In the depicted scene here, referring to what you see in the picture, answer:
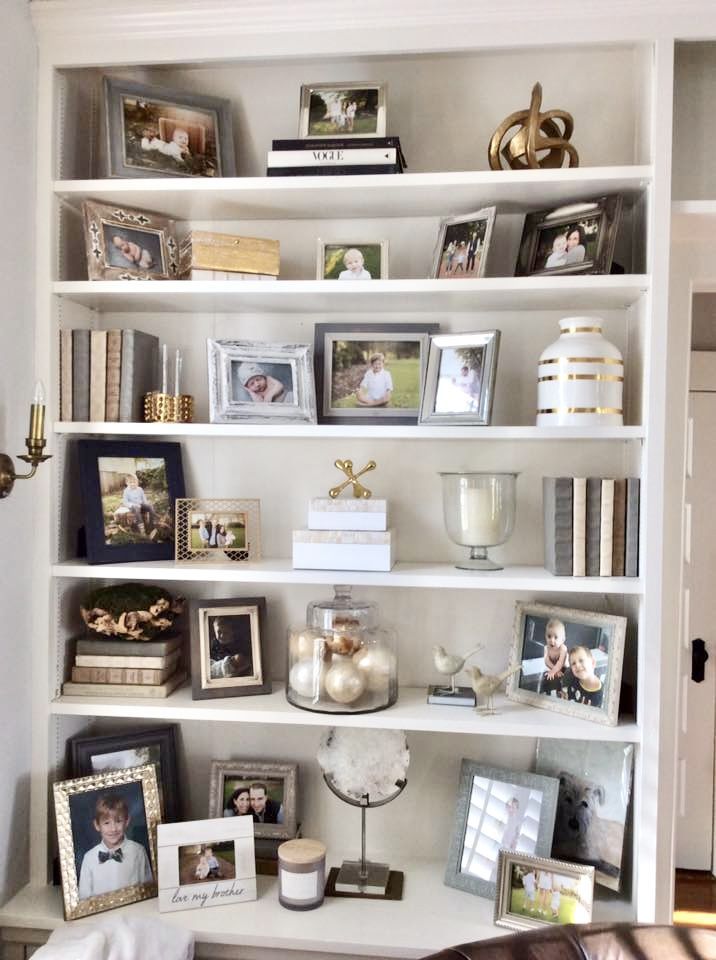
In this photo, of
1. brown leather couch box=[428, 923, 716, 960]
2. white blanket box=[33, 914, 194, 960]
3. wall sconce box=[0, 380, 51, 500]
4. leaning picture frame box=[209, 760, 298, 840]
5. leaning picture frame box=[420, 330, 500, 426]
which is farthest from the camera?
leaning picture frame box=[209, 760, 298, 840]

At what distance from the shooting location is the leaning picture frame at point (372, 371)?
79.0 inches

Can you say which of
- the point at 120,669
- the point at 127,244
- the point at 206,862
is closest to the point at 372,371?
the point at 127,244

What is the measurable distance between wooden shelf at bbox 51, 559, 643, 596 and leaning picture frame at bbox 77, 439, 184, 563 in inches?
1.6

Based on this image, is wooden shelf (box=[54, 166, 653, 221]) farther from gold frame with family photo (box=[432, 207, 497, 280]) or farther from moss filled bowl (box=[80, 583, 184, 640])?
moss filled bowl (box=[80, 583, 184, 640])

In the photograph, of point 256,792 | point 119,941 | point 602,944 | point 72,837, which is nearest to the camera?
point 602,944

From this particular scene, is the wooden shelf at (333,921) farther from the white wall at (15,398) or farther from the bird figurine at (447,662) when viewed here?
the bird figurine at (447,662)

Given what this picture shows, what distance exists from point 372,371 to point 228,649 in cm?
74

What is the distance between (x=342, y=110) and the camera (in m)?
1.95

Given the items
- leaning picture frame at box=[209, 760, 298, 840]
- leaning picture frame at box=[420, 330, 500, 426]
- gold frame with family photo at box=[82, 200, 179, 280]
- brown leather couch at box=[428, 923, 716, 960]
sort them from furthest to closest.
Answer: leaning picture frame at box=[209, 760, 298, 840] < gold frame with family photo at box=[82, 200, 179, 280] < leaning picture frame at box=[420, 330, 500, 426] < brown leather couch at box=[428, 923, 716, 960]

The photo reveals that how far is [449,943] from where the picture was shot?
176cm

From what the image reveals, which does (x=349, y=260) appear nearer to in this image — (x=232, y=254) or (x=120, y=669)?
(x=232, y=254)

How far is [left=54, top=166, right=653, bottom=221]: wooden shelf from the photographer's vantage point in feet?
5.95

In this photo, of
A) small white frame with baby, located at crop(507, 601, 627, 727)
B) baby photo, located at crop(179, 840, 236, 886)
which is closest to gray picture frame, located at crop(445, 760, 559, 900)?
small white frame with baby, located at crop(507, 601, 627, 727)

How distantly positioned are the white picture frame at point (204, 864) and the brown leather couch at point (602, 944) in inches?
27.1
